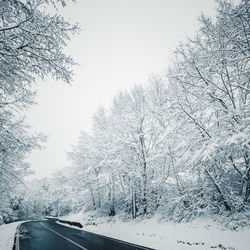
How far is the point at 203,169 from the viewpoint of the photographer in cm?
978

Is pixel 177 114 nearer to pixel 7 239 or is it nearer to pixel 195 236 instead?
pixel 195 236

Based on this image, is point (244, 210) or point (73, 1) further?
point (244, 210)

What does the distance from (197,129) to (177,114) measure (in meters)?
1.24

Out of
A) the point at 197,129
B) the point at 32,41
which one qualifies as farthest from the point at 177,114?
the point at 32,41

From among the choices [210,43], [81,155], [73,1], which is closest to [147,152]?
[210,43]

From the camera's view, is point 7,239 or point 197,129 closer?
point 197,129

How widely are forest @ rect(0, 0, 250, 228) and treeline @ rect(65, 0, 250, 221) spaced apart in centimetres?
5

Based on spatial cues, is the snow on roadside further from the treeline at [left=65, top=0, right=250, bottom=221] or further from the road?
the treeline at [left=65, top=0, right=250, bottom=221]

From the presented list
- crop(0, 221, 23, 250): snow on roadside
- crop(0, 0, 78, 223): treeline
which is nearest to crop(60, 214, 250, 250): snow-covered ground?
crop(0, 221, 23, 250): snow on roadside

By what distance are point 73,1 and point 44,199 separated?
74.2 m

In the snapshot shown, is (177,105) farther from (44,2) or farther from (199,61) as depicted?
(44,2)

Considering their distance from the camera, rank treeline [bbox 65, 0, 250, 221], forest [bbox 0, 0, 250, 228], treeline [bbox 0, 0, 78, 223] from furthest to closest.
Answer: treeline [bbox 65, 0, 250, 221] → forest [bbox 0, 0, 250, 228] → treeline [bbox 0, 0, 78, 223]

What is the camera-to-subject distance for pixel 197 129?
9.23 m

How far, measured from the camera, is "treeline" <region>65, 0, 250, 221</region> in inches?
295
